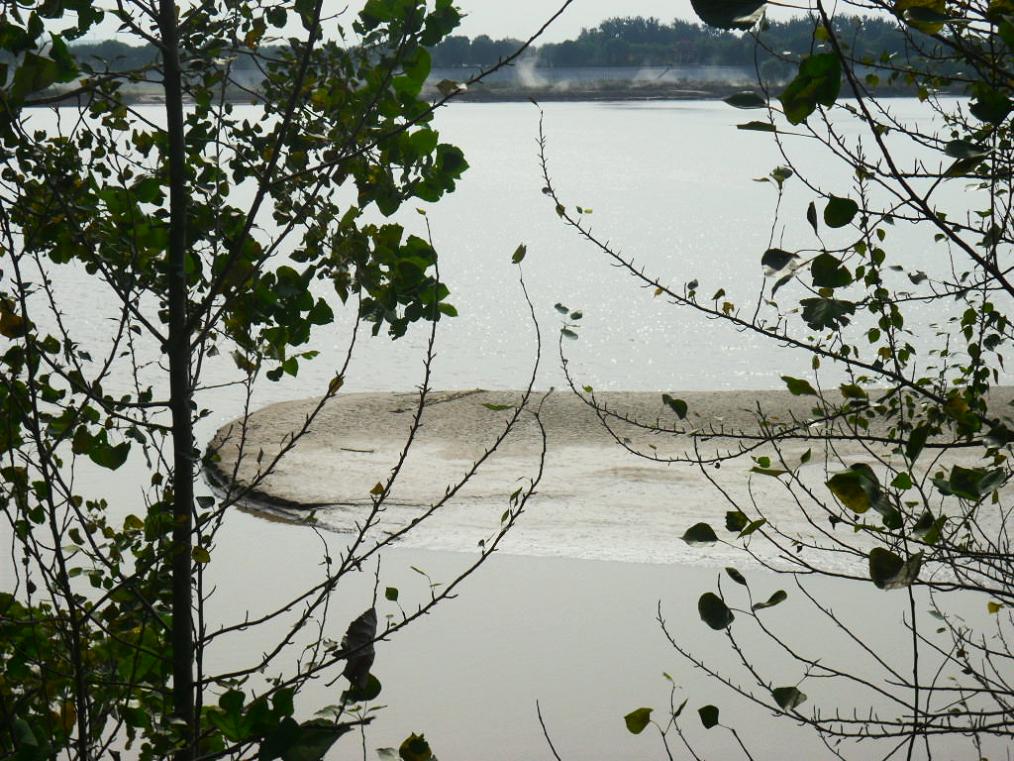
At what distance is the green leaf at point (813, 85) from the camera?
0.58 meters

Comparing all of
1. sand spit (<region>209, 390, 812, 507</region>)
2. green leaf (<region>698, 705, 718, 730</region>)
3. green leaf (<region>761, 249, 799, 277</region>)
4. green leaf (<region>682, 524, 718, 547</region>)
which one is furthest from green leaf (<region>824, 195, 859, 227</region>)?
sand spit (<region>209, 390, 812, 507</region>)

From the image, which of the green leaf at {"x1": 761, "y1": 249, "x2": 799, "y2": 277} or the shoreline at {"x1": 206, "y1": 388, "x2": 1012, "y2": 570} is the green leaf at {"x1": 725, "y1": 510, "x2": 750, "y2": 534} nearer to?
the green leaf at {"x1": 761, "y1": 249, "x2": 799, "y2": 277}

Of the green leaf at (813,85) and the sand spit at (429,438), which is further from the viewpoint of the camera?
the sand spit at (429,438)

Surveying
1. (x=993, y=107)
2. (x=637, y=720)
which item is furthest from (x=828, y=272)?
(x=637, y=720)

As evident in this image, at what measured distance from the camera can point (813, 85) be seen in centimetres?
59

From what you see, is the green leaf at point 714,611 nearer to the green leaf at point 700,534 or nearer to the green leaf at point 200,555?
the green leaf at point 700,534

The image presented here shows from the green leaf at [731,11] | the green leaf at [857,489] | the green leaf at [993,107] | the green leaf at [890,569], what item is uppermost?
the green leaf at [731,11]

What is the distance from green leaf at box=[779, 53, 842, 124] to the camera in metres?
0.58

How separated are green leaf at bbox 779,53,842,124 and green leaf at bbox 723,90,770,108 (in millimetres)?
195

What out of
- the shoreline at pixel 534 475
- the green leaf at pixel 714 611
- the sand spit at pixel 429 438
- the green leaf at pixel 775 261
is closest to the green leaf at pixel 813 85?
the green leaf at pixel 775 261

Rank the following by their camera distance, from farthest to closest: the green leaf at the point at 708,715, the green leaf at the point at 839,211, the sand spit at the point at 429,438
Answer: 1. the sand spit at the point at 429,438
2. the green leaf at the point at 708,715
3. the green leaf at the point at 839,211

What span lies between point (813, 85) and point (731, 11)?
0.21ft

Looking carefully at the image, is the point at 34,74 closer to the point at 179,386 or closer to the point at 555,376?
the point at 179,386

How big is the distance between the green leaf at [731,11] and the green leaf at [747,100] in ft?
0.60
